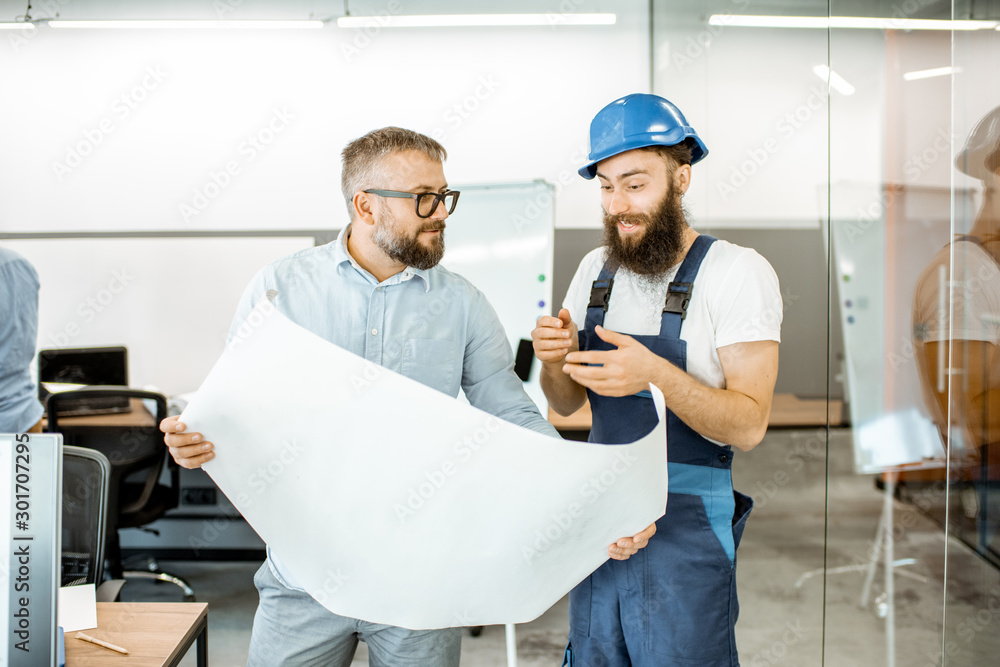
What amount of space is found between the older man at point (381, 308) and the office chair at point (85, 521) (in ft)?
1.99

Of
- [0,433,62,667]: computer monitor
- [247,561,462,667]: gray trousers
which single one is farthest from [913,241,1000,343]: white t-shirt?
[0,433,62,667]: computer monitor

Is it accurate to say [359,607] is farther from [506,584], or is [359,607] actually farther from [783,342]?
[783,342]

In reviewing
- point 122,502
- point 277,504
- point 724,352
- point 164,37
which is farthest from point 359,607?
point 164,37

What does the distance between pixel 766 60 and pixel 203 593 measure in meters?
3.75

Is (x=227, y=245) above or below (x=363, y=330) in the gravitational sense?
above

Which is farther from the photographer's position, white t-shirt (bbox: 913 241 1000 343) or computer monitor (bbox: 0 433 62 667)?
white t-shirt (bbox: 913 241 1000 343)

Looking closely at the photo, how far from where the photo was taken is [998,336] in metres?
1.33

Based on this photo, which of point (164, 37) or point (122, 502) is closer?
point (122, 502)

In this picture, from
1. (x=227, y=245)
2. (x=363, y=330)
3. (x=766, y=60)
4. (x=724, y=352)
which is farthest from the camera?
(x=227, y=245)

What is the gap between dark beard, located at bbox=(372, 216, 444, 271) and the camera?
1.37 metres

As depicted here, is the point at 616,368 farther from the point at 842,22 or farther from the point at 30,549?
the point at 842,22

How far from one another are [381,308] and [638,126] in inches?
24.8

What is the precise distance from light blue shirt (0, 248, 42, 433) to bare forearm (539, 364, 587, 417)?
2.14m

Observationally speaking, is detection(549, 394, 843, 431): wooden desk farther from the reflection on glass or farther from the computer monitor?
the computer monitor
